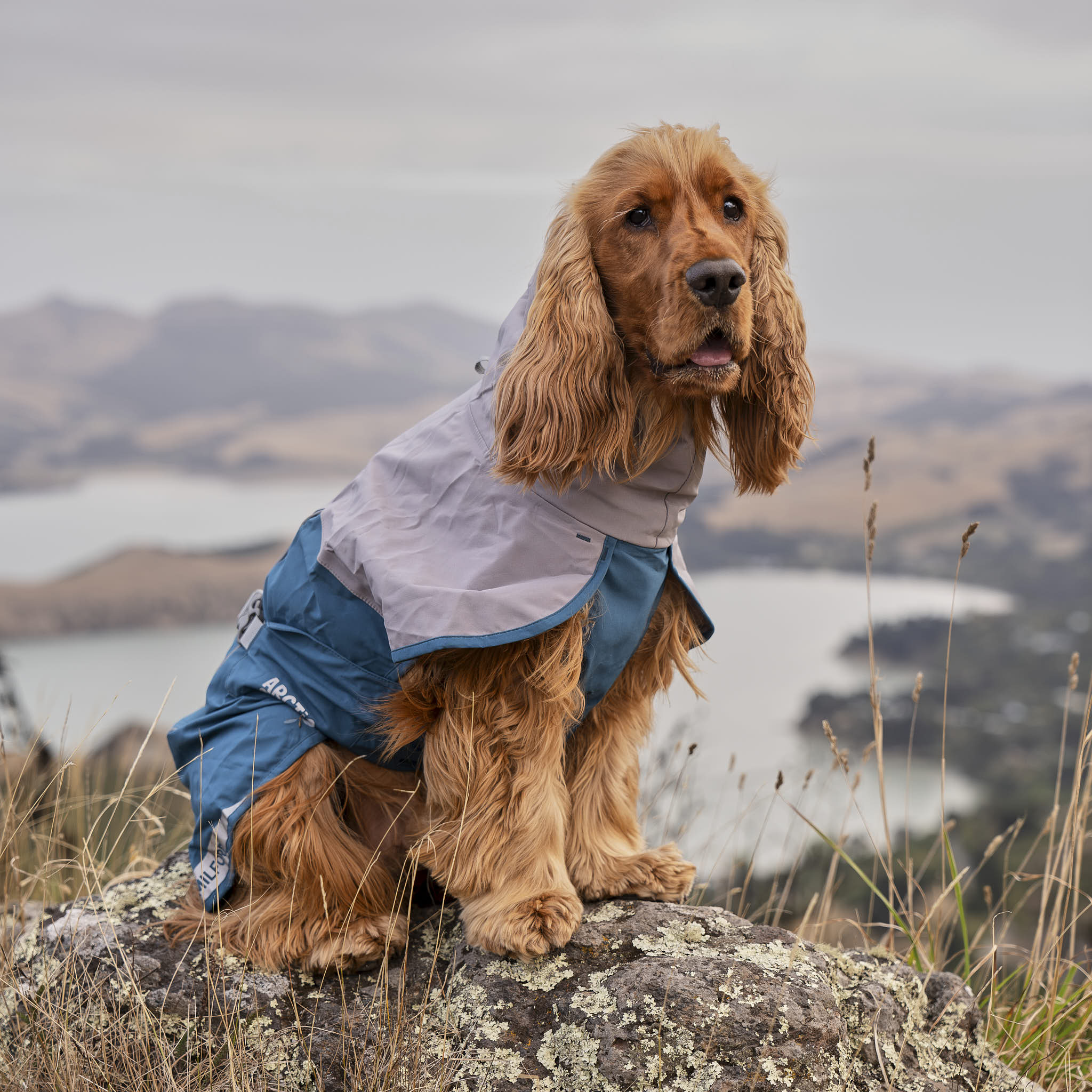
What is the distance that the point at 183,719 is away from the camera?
10.8 ft

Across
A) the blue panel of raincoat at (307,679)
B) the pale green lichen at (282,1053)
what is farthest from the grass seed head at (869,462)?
the pale green lichen at (282,1053)

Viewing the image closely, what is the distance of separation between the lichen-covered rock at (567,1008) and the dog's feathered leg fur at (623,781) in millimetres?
94

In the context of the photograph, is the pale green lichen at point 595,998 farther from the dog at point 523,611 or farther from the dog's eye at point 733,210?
the dog's eye at point 733,210

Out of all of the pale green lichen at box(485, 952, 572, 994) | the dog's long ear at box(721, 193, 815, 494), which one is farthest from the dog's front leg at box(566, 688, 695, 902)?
the dog's long ear at box(721, 193, 815, 494)

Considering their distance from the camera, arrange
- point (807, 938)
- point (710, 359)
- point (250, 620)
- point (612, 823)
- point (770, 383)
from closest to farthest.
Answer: point (710, 359) < point (770, 383) < point (612, 823) < point (250, 620) < point (807, 938)

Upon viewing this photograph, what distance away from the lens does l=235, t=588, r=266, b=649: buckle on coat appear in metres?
3.33

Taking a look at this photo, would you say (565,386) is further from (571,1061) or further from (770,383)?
(571,1061)

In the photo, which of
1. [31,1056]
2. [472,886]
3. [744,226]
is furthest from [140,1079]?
[744,226]

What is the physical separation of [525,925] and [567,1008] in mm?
233

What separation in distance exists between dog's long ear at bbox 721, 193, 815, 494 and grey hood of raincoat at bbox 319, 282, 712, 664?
0.17 m

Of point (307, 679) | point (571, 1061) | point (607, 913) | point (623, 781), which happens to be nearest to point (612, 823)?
point (623, 781)

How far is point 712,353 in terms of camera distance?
104 inches

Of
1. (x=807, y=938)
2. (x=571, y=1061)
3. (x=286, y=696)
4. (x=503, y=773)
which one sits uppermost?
(x=286, y=696)

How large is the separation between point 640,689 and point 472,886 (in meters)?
0.76
